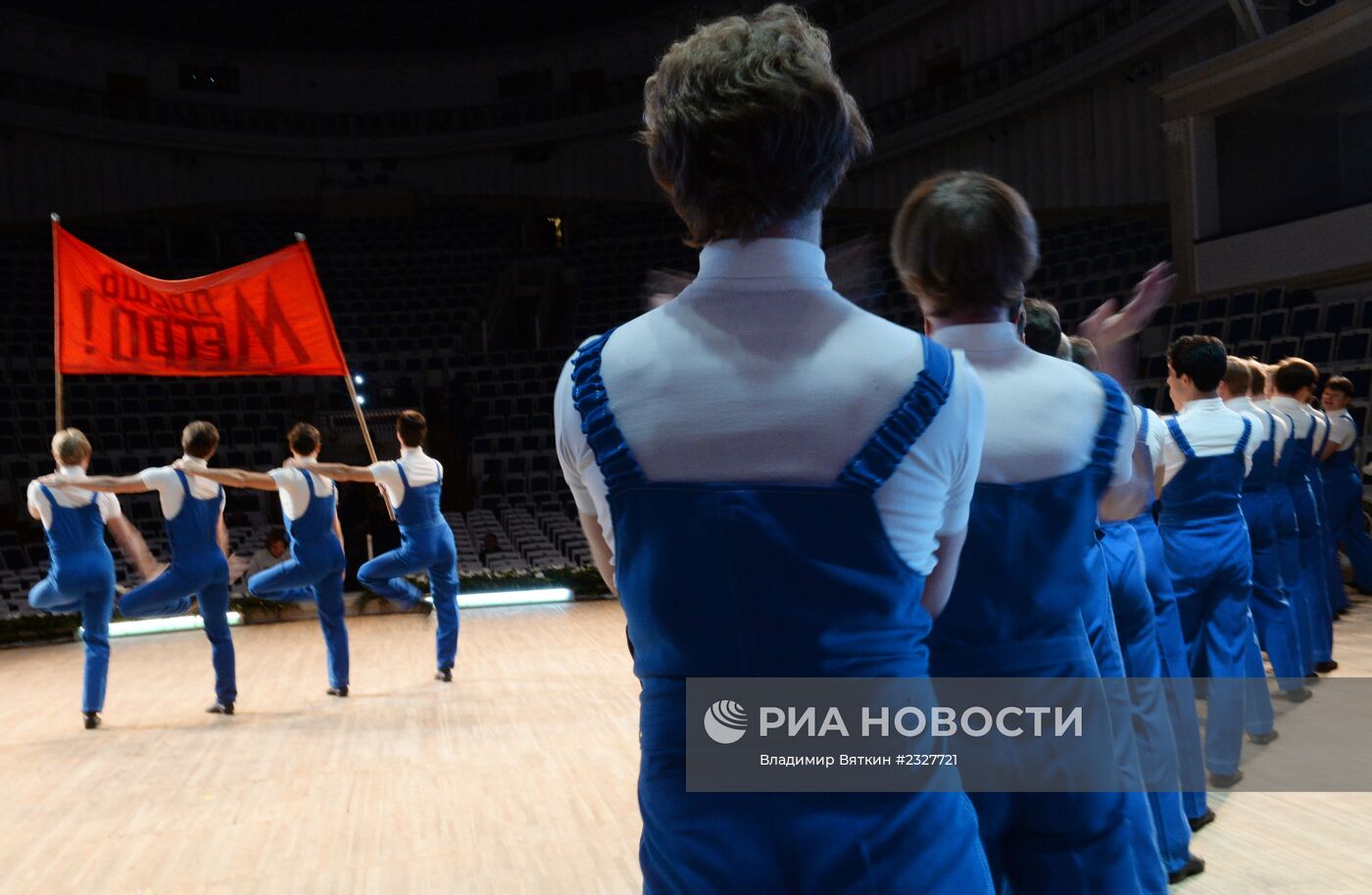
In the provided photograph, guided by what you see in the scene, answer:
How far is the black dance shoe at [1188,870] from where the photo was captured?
3.23 metres

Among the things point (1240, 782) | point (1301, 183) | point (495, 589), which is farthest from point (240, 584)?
point (1301, 183)

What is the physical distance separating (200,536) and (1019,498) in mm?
5696

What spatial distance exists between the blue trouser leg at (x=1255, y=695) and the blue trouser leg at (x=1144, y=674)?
1139 millimetres

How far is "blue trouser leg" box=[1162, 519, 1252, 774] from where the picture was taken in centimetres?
398

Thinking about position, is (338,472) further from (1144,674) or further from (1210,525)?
(1144,674)

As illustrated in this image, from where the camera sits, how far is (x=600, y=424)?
115 cm

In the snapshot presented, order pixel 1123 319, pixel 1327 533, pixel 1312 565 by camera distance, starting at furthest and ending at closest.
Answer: pixel 1327 533
pixel 1312 565
pixel 1123 319

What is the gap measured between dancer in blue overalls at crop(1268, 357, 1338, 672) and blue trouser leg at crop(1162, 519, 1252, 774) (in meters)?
1.87

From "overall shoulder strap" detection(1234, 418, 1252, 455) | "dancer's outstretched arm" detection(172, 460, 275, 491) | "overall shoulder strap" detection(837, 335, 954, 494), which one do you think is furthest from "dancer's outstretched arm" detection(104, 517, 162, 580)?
"overall shoulder strap" detection(837, 335, 954, 494)

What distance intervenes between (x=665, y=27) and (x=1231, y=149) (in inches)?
450

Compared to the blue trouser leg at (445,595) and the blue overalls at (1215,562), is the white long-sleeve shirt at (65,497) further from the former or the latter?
the blue overalls at (1215,562)

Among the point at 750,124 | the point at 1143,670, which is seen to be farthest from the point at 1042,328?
the point at 750,124

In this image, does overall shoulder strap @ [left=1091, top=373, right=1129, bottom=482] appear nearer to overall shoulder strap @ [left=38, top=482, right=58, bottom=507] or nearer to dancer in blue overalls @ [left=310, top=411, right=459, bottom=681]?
dancer in blue overalls @ [left=310, top=411, right=459, bottom=681]

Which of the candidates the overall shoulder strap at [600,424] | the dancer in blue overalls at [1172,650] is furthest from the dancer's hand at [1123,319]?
the dancer in blue overalls at [1172,650]
